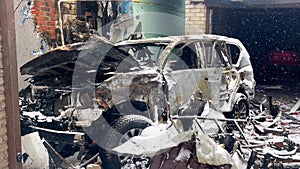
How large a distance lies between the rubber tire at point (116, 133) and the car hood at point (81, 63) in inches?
27.3

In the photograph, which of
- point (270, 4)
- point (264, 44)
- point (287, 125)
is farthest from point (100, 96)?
point (264, 44)

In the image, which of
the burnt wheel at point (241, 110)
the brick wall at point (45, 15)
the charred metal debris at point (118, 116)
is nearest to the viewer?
the charred metal debris at point (118, 116)

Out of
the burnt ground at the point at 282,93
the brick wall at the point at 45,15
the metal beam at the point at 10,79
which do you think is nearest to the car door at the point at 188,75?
the metal beam at the point at 10,79

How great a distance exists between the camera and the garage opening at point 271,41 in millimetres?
14000

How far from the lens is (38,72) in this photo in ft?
16.3

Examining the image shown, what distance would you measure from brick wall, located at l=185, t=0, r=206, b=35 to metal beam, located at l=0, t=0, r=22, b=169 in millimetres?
7980

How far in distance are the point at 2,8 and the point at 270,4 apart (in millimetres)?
8801

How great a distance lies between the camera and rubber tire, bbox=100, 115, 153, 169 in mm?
4676

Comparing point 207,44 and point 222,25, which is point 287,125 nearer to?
point 207,44

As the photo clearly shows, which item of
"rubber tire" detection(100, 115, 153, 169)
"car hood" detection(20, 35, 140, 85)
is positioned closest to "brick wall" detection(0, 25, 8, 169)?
"car hood" detection(20, 35, 140, 85)

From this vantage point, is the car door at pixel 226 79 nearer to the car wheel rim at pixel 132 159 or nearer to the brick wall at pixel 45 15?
the car wheel rim at pixel 132 159

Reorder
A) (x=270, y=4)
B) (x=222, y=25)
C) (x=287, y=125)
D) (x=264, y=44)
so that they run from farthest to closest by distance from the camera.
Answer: (x=264, y=44) → (x=222, y=25) → (x=270, y=4) → (x=287, y=125)

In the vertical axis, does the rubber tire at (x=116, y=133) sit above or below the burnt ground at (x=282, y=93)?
above

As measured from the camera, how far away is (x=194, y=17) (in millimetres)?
10945
